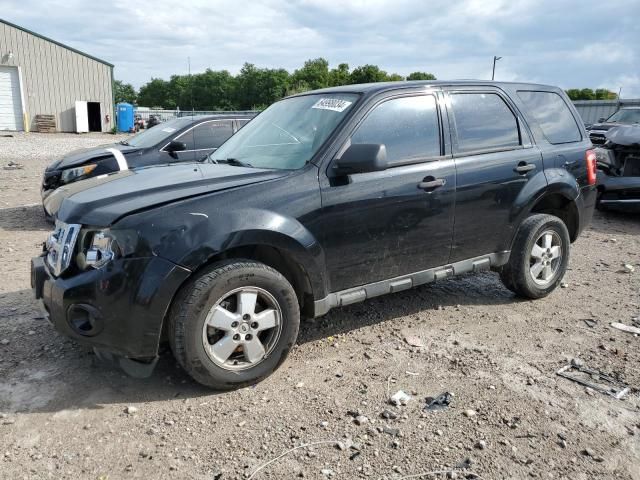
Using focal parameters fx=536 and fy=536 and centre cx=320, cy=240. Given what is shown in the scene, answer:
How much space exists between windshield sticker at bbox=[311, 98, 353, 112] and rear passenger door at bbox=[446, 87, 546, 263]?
897 millimetres

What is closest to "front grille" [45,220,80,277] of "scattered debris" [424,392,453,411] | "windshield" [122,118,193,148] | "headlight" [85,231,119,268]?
"headlight" [85,231,119,268]

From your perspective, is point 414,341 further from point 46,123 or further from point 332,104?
point 46,123

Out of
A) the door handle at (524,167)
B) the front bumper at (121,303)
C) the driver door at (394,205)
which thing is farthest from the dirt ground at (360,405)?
the door handle at (524,167)

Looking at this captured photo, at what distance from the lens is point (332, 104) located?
13.1ft

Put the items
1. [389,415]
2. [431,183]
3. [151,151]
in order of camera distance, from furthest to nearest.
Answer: [151,151] → [431,183] → [389,415]

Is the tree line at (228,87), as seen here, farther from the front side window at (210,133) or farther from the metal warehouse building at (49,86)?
the front side window at (210,133)

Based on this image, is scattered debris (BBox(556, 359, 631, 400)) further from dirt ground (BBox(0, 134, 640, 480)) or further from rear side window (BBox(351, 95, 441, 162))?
rear side window (BBox(351, 95, 441, 162))

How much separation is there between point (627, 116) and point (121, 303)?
1508 centimetres

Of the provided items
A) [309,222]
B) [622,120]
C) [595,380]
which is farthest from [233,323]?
[622,120]

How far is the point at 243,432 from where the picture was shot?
2902 mm

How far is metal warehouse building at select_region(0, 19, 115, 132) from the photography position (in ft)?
90.1

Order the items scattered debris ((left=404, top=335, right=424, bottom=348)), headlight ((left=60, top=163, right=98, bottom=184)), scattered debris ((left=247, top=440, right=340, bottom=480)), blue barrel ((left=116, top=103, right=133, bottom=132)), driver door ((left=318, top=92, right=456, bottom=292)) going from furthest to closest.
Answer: blue barrel ((left=116, top=103, right=133, bottom=132)), headlight ((left=60, top=163, right=98, bottom=184)), scattered debris ((left=404, top=335, right=424, bottom=348)), driver door ((left=318, top=92, right=456, bottom=292)), scattered debris ((left=247, top=440, right=340, bottom=480))

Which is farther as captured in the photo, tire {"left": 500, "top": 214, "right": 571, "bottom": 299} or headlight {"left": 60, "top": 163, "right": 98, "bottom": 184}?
headlight {"left": 60, "top": 163, "right": 98, "bottom": 184}

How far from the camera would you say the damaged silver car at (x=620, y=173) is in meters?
8.29
